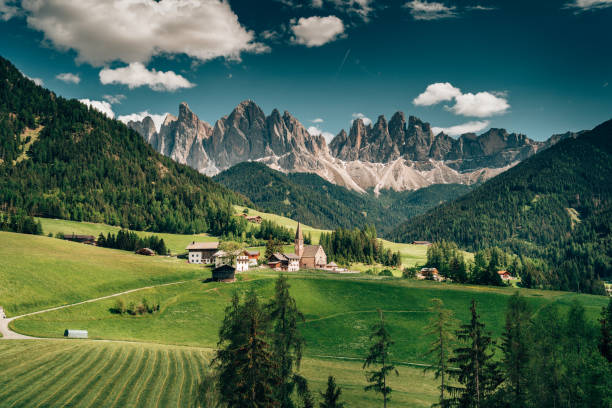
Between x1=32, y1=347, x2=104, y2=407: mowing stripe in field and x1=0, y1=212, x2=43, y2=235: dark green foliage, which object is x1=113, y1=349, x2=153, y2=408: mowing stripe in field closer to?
x1=32, y1=347, x2=104, y2=407: mowing stripe in field

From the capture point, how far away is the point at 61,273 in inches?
3206

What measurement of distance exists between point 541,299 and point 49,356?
9523cm

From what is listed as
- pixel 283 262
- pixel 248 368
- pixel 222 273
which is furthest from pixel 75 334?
pixel 283 262

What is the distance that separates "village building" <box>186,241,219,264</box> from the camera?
134500 millimetres

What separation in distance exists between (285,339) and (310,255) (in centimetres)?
11252

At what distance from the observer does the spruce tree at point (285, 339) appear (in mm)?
30562

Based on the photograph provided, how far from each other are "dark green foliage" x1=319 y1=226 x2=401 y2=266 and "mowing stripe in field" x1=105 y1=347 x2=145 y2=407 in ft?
379

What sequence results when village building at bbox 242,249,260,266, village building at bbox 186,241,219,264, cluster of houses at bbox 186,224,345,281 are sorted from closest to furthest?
cluster of houses at bbox 186,224,345,281 → village building at bbox 242,249,260,266 → village building at bbox 186,241,219,264

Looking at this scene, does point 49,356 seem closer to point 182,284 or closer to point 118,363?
point 118,363

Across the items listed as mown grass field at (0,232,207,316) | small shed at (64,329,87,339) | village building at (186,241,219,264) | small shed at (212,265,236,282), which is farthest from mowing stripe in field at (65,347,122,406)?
village building at (186,241,219,264)

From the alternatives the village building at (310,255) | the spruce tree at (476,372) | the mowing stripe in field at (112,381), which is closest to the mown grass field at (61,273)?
the mowing stripe in field at (112,381)

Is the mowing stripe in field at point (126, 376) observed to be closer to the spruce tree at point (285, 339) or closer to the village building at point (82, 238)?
the spruce tree at point (285, 339)

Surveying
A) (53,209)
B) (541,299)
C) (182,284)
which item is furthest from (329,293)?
(53,209)

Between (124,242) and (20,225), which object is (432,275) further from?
(20,225)
